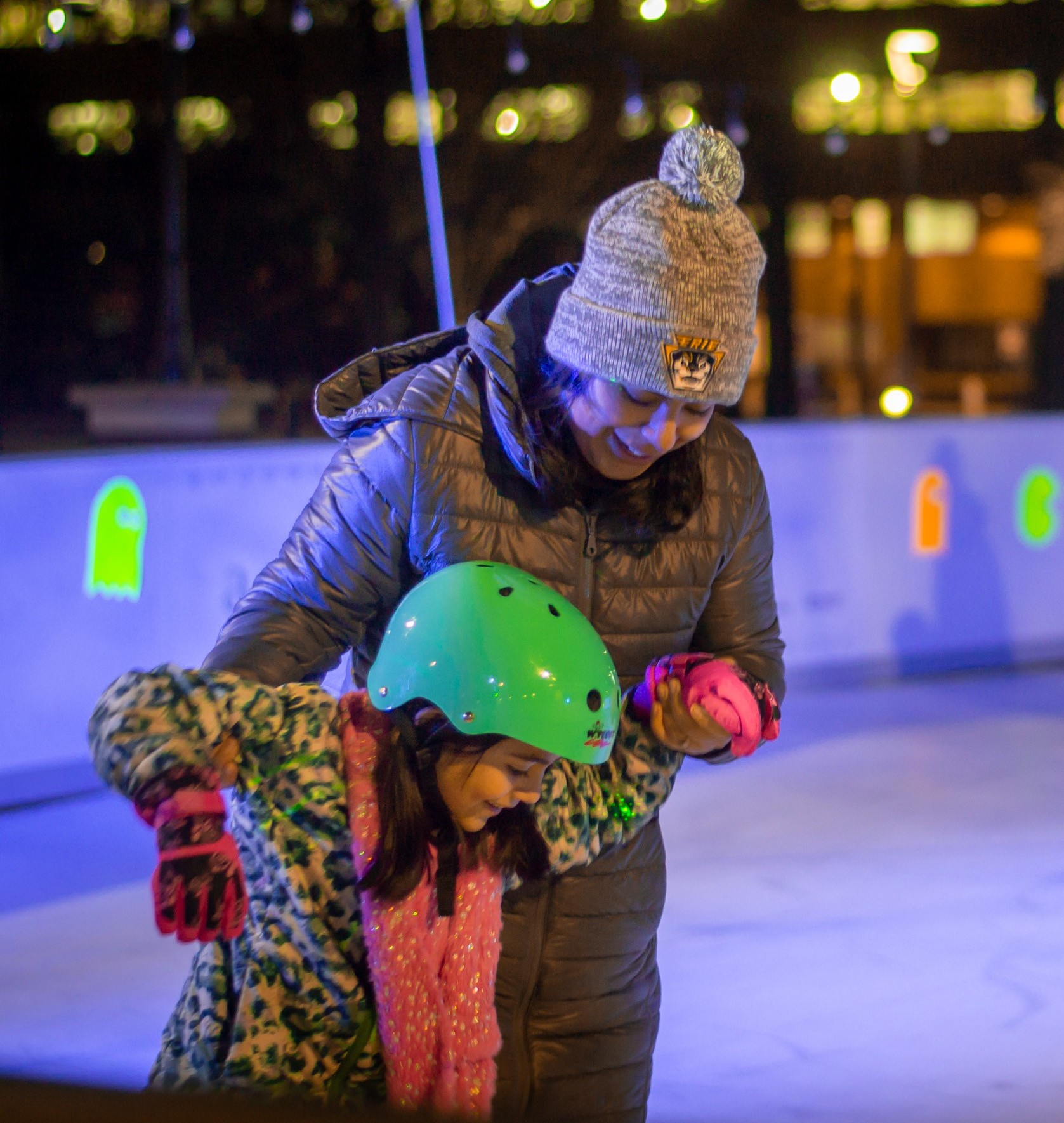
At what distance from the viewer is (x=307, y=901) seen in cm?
140

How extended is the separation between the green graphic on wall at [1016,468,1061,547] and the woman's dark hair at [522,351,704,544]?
5153 millimetres

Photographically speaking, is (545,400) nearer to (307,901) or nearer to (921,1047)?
(307,901)

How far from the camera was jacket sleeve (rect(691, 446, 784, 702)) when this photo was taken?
5.45 feet

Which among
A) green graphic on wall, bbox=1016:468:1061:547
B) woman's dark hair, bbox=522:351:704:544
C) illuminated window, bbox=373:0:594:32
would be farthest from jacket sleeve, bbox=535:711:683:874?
illuminated window, bbox=373:0:594:32

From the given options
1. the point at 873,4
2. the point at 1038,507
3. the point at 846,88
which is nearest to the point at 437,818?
the point at 1038,507

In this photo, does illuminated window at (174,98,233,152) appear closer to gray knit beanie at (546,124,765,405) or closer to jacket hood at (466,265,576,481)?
jacket hood at (466,265,576,481)

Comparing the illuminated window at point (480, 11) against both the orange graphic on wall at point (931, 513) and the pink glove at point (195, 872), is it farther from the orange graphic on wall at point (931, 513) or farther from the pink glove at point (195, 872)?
the pink glove at point (195, 872)

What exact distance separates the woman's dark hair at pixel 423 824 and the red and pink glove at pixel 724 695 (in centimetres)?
21

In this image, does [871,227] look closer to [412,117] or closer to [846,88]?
[846,88]

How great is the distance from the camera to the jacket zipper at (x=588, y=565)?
5.20 ft

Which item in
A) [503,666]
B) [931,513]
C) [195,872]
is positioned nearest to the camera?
[195,872]

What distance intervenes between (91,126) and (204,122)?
4.19ft

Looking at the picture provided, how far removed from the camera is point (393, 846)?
1.39 m

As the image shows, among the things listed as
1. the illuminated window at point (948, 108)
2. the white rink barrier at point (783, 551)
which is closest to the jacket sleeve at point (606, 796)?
the white rink barrier at point (783, 551)
